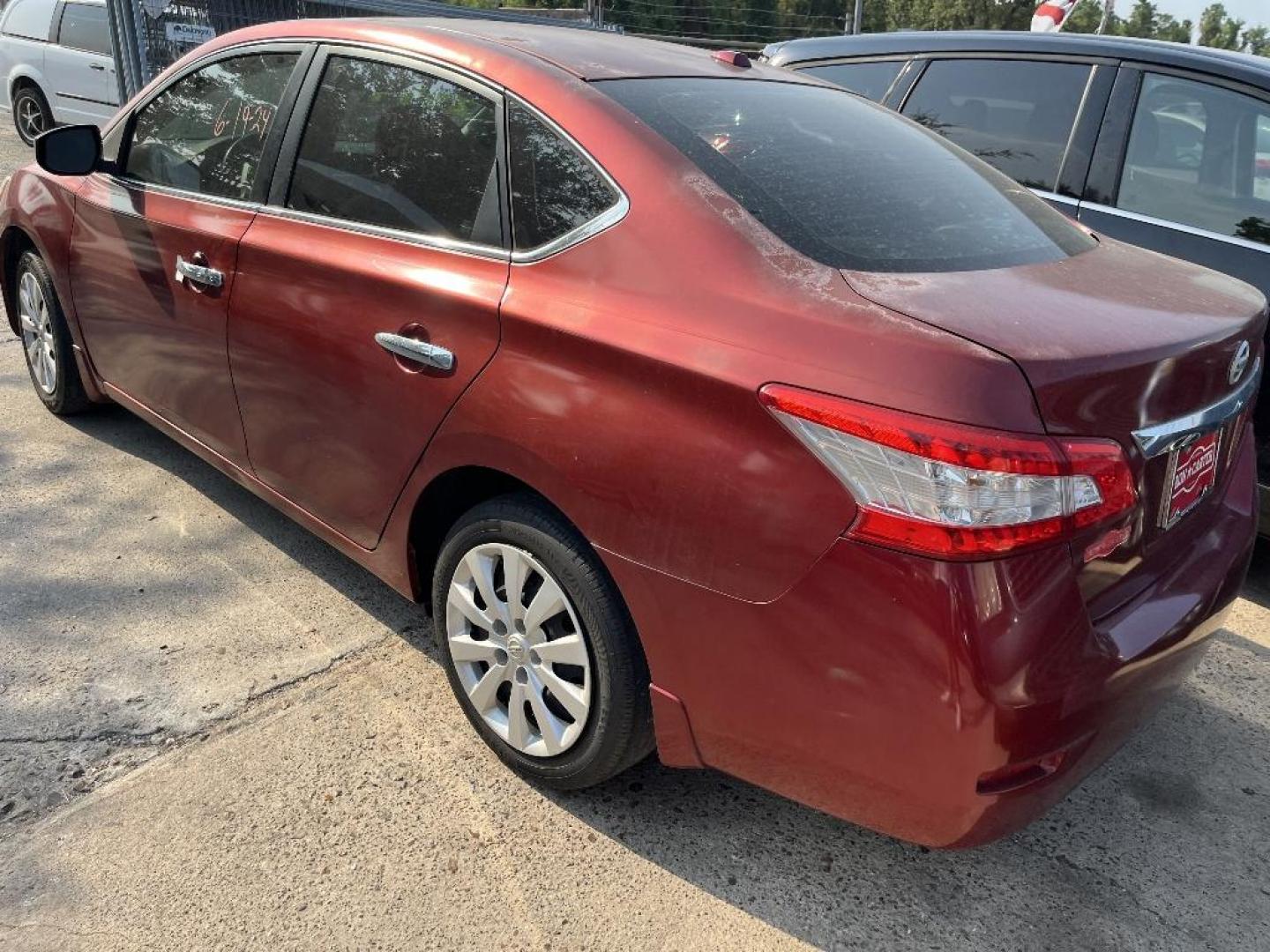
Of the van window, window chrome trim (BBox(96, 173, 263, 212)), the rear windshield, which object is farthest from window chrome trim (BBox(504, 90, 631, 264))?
the van window

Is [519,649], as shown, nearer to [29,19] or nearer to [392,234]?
[392,234]

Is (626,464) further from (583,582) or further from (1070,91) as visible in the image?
(1070,91)

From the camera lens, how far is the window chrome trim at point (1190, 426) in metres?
1.91

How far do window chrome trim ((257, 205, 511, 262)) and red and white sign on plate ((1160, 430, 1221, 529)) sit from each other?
143 cm

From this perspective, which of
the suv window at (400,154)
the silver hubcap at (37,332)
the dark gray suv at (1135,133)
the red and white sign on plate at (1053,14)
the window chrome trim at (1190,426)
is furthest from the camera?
the red and white sign on plate at (1053,14)

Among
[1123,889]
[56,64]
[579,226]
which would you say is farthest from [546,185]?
[56,64]

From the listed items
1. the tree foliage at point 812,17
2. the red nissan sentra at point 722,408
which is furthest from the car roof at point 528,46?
the tree foliage at point 812,17

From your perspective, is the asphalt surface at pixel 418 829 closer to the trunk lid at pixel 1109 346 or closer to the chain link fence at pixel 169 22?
the trunk lid at pixel 1109 346

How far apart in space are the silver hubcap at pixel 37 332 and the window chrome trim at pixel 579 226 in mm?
2700

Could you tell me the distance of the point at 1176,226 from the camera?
372 cm

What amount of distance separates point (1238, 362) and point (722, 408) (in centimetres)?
113

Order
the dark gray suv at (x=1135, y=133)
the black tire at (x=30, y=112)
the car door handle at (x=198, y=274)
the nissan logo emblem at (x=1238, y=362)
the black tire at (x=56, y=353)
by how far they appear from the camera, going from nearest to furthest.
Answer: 1. the nissan logo emblem at (x=1238, y=362)
2. the car door handle at (x=198, y=274)
3. the dark gray suv at (x=1135, y=133)
4. the black tire at (x=56, y=353)
5. the black tire at (x=30, y=112)

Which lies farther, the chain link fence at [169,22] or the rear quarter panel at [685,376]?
the chain link fence at [169,22]

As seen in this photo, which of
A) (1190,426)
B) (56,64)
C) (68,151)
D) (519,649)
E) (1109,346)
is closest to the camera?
(1109,346)
